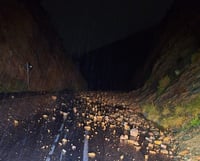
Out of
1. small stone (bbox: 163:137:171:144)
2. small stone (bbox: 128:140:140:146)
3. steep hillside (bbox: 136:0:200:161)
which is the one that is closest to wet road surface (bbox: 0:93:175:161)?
small stone (bbox: 128:140:140:146)

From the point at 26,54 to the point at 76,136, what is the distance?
7.33 metres

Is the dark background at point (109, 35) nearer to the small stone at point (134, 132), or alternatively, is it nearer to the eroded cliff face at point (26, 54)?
the eroded cliff face at point (26, 54)

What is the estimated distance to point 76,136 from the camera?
7855 mm

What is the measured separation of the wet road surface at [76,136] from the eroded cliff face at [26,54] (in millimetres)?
3351

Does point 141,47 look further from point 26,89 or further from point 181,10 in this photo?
Result: point 26,89

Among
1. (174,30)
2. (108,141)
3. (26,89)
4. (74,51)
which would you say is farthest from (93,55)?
(108,141)

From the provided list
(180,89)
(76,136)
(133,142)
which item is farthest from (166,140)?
(180,89)

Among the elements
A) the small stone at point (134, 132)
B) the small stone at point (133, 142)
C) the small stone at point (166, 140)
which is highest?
the small stone at point (134, 132)

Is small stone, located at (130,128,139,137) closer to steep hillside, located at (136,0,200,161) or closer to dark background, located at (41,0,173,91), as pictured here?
steep hillside, located at (136,0,200,161)

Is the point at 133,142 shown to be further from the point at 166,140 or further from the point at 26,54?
the point at 26,54

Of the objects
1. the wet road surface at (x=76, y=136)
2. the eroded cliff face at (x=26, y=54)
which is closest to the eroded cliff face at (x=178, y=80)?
the wet road surface at (x=76, y=136)

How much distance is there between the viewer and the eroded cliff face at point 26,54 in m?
13.2

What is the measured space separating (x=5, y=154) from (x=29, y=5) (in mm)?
11502

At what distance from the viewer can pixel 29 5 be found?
1708 centimetres
